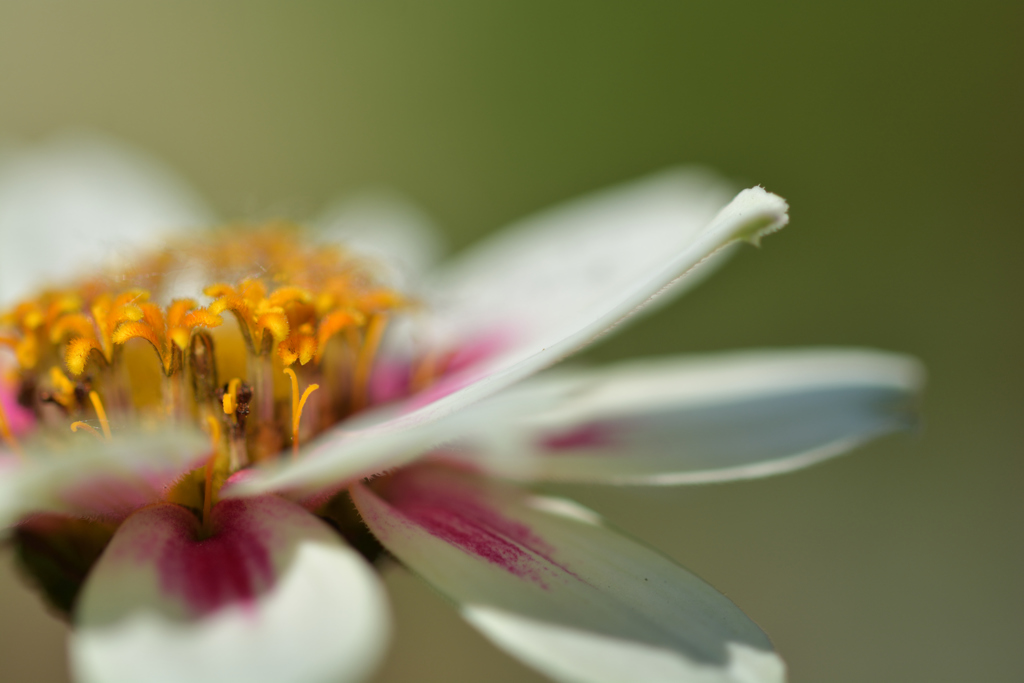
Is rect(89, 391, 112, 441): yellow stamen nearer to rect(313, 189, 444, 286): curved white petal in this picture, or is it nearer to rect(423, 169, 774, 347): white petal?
rect(423, 169, 774, 347): white petal

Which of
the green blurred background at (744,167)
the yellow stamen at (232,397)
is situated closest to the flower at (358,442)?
the yellow stamen at (232,397)

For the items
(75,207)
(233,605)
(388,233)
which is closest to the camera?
(233,605)

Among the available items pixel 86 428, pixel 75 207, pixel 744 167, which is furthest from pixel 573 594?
pixel 744 167

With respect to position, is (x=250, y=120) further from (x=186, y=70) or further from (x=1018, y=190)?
(x=1018, y=190)

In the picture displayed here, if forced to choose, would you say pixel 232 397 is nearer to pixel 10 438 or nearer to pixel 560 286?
pixel 10 438

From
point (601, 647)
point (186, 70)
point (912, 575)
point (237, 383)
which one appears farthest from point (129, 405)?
point (186, 70)

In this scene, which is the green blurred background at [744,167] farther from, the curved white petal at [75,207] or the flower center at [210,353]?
the flower center at [210,353]
